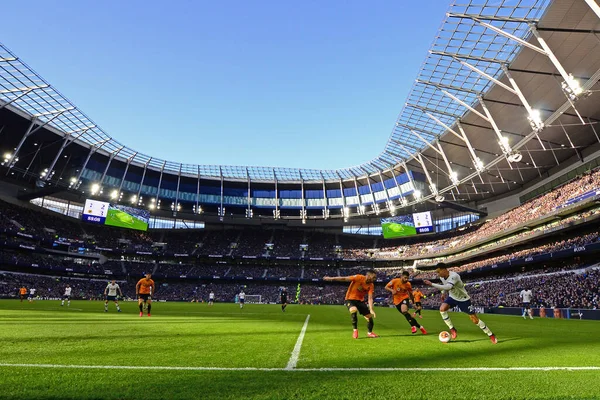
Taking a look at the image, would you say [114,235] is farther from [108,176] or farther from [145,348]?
[145,348]

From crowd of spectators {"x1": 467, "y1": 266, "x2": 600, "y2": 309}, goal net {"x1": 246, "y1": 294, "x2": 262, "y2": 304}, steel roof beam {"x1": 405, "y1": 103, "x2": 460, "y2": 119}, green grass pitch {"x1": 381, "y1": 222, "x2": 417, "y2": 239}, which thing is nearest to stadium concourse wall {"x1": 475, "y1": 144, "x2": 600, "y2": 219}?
green grass pitch {"x1": 381, "y1": 222, "x2": 417, "y2": 239}

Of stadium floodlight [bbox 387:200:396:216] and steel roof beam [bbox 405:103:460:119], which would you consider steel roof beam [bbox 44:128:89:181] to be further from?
stadium floodlight [bbox 387:200:396:216]

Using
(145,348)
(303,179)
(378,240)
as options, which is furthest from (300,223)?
(145,348)


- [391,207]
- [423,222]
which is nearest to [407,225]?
[423,222]

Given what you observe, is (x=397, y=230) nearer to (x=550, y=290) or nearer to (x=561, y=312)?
(x=550, y=290)

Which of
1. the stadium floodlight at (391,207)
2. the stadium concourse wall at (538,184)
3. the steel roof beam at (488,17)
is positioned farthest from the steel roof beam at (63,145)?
the stadium concourse wall at (538,184)

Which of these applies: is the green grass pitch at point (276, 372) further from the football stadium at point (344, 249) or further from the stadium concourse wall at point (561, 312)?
the stadium concourse wall at point (561, 312)

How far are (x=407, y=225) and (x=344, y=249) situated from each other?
16.7 meters

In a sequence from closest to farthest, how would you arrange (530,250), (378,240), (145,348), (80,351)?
(80,351)
(145,348)
(530,250)
(378,240)

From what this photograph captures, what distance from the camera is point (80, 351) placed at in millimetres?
6637

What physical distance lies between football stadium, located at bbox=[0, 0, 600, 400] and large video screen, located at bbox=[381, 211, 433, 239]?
391 millimetres

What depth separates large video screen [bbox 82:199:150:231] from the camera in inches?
2302

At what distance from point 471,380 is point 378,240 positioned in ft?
254

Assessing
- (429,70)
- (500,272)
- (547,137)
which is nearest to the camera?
(429,70)
